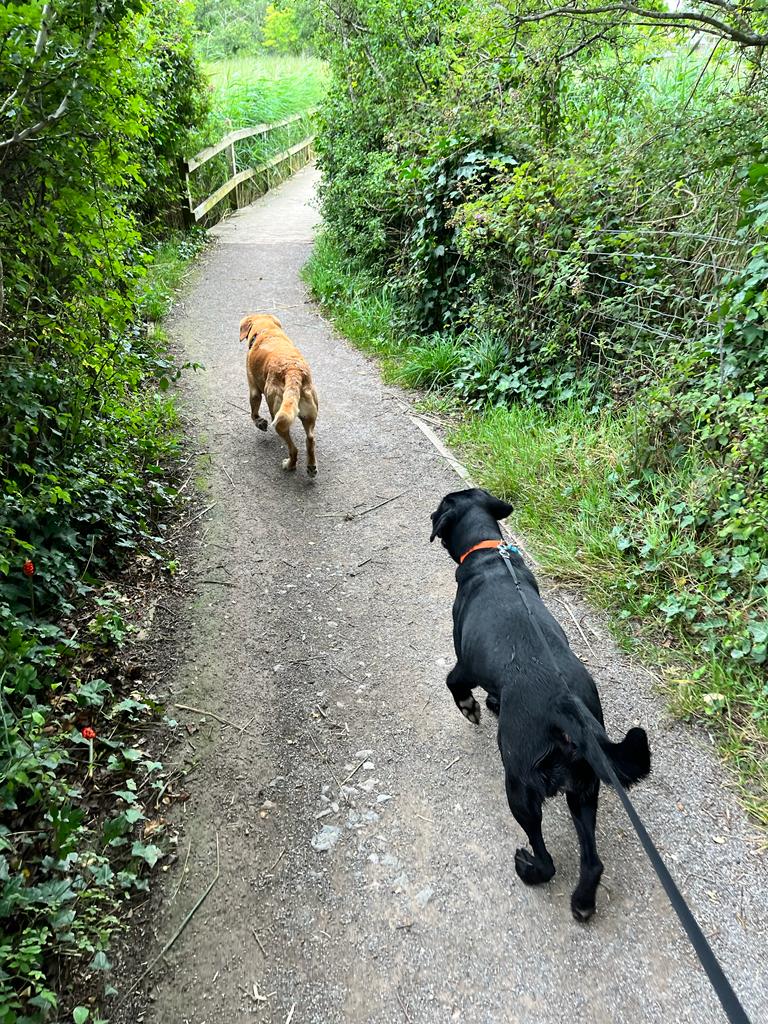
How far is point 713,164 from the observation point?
401cm

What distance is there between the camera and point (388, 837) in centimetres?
262

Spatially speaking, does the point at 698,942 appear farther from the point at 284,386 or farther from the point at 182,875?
the point at 284,386

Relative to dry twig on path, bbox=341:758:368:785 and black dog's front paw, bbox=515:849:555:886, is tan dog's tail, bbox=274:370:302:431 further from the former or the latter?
black dog's front paw, bbox=515:849:555:886

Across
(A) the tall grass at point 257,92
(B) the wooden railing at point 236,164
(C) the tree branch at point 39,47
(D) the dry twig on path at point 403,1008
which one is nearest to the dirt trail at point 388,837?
(D) the dry twig on path at point 403,1008

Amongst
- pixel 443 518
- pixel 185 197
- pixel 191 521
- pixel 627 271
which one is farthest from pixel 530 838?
pixel 185 197

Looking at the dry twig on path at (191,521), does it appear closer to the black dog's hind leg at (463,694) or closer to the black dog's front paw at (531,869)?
the black dog's hind leg at (463,694)

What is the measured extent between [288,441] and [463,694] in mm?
2830

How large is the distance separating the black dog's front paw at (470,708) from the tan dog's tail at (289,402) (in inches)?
104

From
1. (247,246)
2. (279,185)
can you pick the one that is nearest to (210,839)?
(247,246)

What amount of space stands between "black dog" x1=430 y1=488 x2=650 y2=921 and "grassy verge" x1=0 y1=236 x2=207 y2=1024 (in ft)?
4.89

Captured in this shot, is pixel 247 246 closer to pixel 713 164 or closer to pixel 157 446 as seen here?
pixel 157 446

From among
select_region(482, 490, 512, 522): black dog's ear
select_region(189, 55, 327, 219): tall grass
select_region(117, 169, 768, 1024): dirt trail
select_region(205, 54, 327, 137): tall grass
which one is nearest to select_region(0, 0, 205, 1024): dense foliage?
select_region(117, 169, 768, 1024): dirt trail

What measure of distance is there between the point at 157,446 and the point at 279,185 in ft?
49.2

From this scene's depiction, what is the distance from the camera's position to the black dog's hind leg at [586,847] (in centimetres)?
218
